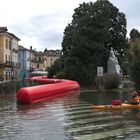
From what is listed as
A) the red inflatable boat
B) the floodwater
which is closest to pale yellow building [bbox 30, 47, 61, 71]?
the red inflatable boat

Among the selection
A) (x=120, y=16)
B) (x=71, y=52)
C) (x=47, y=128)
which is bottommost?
(x=47, y=128)

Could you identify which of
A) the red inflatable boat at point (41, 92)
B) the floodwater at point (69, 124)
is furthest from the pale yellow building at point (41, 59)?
the floodwater at point (69, 124)

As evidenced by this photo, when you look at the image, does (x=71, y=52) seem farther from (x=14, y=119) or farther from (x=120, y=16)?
(x=14, y=119)

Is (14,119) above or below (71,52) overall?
below

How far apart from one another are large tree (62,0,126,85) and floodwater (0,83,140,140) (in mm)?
36609

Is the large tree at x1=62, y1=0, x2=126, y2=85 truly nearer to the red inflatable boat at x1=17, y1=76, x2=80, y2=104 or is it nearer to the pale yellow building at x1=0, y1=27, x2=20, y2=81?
the red inflatable boat at x1=17, y1=76, x2=80, y2=104

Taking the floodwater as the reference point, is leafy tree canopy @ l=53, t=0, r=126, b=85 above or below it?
above

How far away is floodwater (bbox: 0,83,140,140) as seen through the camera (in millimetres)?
16125

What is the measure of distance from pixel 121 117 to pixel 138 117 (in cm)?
90

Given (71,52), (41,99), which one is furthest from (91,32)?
(41,99)

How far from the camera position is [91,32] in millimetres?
64312

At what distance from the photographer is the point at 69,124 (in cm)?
1920

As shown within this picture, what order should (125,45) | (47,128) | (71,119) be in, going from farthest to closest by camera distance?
(125,45), (71,119), (47,128)

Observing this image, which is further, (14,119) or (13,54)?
(13,54)
